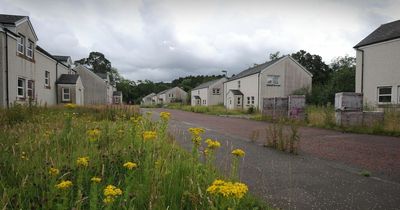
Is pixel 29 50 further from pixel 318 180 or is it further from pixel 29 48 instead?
pixel 318 180

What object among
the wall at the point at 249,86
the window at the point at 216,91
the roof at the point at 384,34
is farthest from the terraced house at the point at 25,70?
the window at the point at 216,91

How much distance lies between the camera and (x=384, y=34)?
23797 millimetres

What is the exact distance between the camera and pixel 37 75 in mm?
24906

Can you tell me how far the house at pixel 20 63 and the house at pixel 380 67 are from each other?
2492cm

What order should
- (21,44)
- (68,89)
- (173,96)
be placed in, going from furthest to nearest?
(173,96)
(68,89)
(21,44)

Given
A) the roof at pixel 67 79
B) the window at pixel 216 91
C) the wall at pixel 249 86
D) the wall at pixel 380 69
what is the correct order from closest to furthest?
1. the wall at pixel 380 69
2. the roof at pixel 67 79
3. the wall at pixel 249 86
4. the window at pixel 216 91

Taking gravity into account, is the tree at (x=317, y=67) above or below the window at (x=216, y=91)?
above

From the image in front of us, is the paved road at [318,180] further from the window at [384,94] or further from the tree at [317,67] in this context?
the tree at [317,67]

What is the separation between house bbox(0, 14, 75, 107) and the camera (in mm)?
18156

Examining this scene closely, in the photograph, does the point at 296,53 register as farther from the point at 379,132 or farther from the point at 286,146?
the point at 286,146

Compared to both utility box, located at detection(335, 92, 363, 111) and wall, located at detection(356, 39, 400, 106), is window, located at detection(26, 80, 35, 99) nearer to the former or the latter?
utility box, located at detection(335, 92, 363, 111)

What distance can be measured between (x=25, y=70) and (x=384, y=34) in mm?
29657

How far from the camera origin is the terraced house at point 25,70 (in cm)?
1823

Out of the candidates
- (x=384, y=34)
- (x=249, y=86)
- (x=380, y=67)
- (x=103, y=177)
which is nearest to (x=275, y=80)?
(x=249, y=86)
